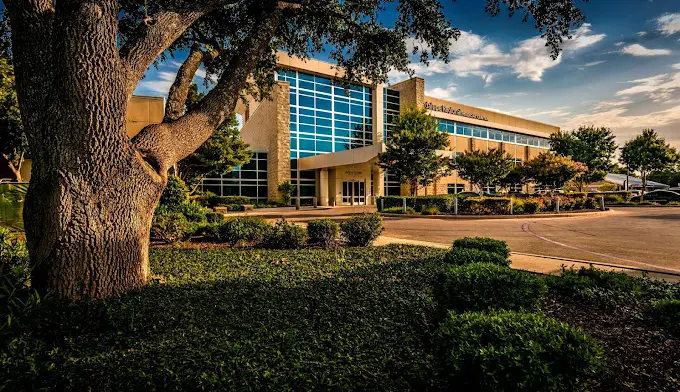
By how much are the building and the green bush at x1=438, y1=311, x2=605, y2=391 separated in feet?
73.4

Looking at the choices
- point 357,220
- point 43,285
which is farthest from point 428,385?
point 357,220

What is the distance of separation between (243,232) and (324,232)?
1.95 meters

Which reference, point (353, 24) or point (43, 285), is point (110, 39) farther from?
point (353, 24)

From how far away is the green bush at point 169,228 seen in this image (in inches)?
298

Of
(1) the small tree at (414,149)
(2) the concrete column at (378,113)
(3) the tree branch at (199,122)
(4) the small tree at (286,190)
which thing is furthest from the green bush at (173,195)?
(2) the concrete column at (378,113)


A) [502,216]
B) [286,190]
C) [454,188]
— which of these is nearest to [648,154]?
[454,188]

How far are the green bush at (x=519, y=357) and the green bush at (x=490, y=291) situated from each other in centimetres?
96

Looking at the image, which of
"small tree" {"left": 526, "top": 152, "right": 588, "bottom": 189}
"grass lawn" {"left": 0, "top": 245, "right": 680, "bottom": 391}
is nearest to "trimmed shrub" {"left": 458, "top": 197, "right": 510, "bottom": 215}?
"small tree" {"left": 526, "top": 152, "right": 588, "bottom": 189}

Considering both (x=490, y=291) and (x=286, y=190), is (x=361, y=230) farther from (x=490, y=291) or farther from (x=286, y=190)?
(x=286, y=190)

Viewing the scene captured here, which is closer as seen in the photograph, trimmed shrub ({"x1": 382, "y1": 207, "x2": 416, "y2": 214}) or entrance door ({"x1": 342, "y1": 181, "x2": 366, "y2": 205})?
trimmed shrub ({"x1": 382, "y1": 207, "x2": 416, "y2": 214})

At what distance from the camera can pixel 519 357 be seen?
1.84 m

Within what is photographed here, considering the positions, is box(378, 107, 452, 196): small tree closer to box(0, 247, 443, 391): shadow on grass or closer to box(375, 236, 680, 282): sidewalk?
box(375, 236, 680, 282): sidewalk

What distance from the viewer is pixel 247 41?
19.7 feet

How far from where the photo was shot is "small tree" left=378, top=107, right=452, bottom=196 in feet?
70.8
